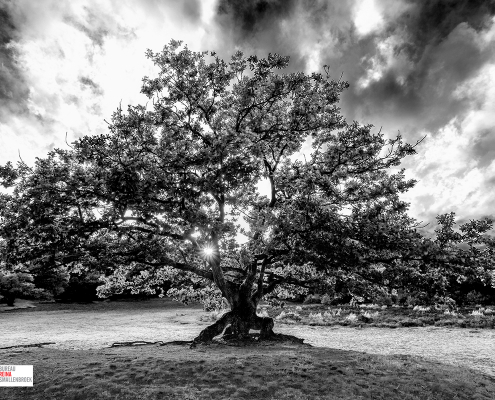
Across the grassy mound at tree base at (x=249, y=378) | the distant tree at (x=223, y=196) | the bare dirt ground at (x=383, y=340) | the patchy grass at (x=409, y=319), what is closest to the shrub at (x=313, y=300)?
the patchy grass at (x=409, y=319)

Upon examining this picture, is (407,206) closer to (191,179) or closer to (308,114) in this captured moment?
(308,114)

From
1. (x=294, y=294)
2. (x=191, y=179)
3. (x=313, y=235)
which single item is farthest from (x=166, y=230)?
(x=294, y=294)

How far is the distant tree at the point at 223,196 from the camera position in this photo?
875 cm

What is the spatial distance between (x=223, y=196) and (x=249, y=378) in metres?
6.37

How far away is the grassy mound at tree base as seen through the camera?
6.19 meters

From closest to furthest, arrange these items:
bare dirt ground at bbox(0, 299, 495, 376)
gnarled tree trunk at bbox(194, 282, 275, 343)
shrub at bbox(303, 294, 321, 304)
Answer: bare dirt ground at bbox(0, 299, 495, 376)
gnarled tree trunk at bbox(194, 282, 275, 343)
shrub at bbox(303, 294, 321, 304)

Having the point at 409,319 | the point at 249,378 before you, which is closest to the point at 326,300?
the point at 409,319

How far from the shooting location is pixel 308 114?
11914 millimetres

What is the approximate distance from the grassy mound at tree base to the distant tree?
9.07 feet

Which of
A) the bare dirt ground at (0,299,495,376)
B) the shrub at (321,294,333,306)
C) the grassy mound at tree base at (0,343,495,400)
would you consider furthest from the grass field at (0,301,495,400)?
the shrub at (321,294,333,306)

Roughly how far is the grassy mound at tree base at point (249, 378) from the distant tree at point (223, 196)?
9.07ft

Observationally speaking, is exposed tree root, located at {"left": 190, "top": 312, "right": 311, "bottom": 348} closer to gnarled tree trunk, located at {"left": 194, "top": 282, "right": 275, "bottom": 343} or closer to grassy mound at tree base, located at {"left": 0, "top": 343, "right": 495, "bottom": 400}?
gnarled tree trunk, located at {"left": 194, "top": 282, "right": 275, "bottom": 343}

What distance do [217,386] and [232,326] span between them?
6.25 metres

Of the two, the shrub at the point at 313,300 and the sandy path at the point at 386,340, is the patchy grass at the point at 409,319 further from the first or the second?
the shrub at the point at 313,300
